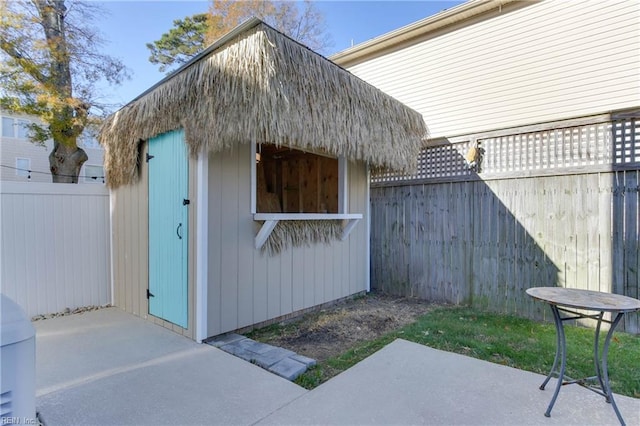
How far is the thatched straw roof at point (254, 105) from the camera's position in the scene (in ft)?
9.38

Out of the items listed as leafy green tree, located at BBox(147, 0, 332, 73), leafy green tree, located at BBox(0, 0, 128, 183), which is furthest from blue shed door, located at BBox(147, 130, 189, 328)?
leafy green tree, located at BBox(147, 0, 332, 73)

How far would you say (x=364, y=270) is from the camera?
17.6 feet

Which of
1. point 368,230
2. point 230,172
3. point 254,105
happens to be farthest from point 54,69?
point 368,230

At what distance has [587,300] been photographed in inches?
78.3

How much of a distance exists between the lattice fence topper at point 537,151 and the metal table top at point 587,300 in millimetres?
2125

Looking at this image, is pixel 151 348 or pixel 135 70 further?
pixel 135 70

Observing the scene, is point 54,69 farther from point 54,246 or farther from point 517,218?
point 517,218

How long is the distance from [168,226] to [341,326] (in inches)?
89.3

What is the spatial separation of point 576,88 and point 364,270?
4578 mm

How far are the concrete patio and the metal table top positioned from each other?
2.34 feet

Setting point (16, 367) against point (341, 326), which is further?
point (341, 326)

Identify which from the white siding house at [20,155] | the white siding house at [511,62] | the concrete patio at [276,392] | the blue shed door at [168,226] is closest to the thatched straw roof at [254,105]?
the blue shed door at [168,226]

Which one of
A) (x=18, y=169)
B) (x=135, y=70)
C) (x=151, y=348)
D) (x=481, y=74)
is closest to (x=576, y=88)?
(x=481, y=74)

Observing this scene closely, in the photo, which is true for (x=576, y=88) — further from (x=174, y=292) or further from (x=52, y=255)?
(x=52, y=255)
